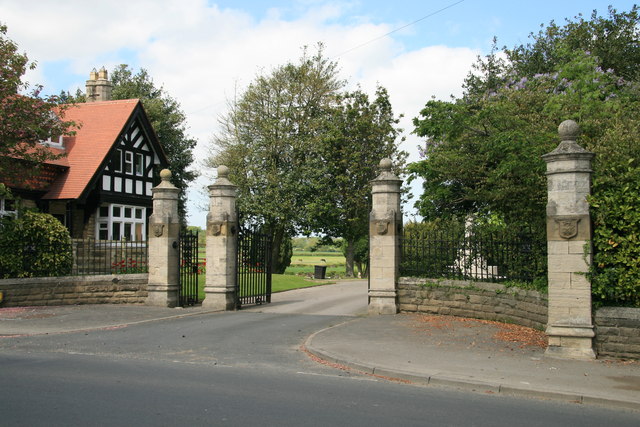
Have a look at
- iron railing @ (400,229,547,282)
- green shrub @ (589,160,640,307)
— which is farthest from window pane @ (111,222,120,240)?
green shrub @ (589,160,640,307)

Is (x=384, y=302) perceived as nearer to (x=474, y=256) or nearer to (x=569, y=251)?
(x=474, y=256)

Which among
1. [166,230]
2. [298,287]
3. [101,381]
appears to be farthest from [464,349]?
[298,287]

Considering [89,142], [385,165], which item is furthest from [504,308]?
[89,142]

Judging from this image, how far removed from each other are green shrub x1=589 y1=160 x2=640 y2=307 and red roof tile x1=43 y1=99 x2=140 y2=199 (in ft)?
77.4

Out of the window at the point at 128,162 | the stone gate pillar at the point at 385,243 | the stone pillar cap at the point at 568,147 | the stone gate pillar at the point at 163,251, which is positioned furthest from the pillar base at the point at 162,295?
the window at the point at 128,162

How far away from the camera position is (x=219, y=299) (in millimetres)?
16375

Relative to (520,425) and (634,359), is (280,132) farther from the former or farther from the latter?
(520,425)

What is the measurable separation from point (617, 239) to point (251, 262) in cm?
1078

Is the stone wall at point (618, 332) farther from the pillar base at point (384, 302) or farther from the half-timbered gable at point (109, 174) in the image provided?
the half-timbered gable at point (109, 174)

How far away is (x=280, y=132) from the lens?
122 ft

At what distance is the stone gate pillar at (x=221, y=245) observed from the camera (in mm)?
16250

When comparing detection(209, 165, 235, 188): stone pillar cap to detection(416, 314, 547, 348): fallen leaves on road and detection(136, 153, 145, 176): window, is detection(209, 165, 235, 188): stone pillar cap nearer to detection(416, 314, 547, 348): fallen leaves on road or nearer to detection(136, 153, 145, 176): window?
detection(416, 314, 547, 348): fallen leaves on road

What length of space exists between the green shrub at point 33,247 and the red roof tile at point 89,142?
1154 centimetres

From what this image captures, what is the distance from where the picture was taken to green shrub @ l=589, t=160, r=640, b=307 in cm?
924
